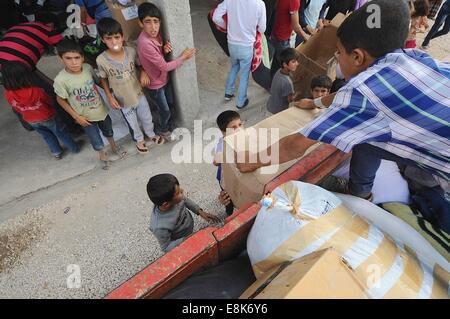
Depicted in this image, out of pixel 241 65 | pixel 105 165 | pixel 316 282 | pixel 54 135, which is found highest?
pixel 316 282

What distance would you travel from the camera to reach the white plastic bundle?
1.20 metres

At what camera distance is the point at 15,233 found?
2885mm

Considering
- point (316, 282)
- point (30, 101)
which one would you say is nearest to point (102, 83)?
point (30, 101)

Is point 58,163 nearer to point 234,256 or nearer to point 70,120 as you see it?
point 70,120

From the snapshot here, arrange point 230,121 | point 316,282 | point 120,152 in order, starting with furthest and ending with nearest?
point 120,152 < point 230,121 < point 316,282

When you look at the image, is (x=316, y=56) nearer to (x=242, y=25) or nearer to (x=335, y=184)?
(x=242, y=25)

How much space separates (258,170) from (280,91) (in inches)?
60.8

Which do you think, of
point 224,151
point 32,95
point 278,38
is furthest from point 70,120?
point 278,38

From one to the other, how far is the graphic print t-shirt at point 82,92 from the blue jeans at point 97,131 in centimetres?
13

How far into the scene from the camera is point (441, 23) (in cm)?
509

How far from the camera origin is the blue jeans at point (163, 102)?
334cm

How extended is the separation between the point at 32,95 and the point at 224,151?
1950mm

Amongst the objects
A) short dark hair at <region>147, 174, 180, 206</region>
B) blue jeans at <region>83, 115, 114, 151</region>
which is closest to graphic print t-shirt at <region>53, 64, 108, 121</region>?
blue jeans at <region>83, 115, 114, 151</region>
